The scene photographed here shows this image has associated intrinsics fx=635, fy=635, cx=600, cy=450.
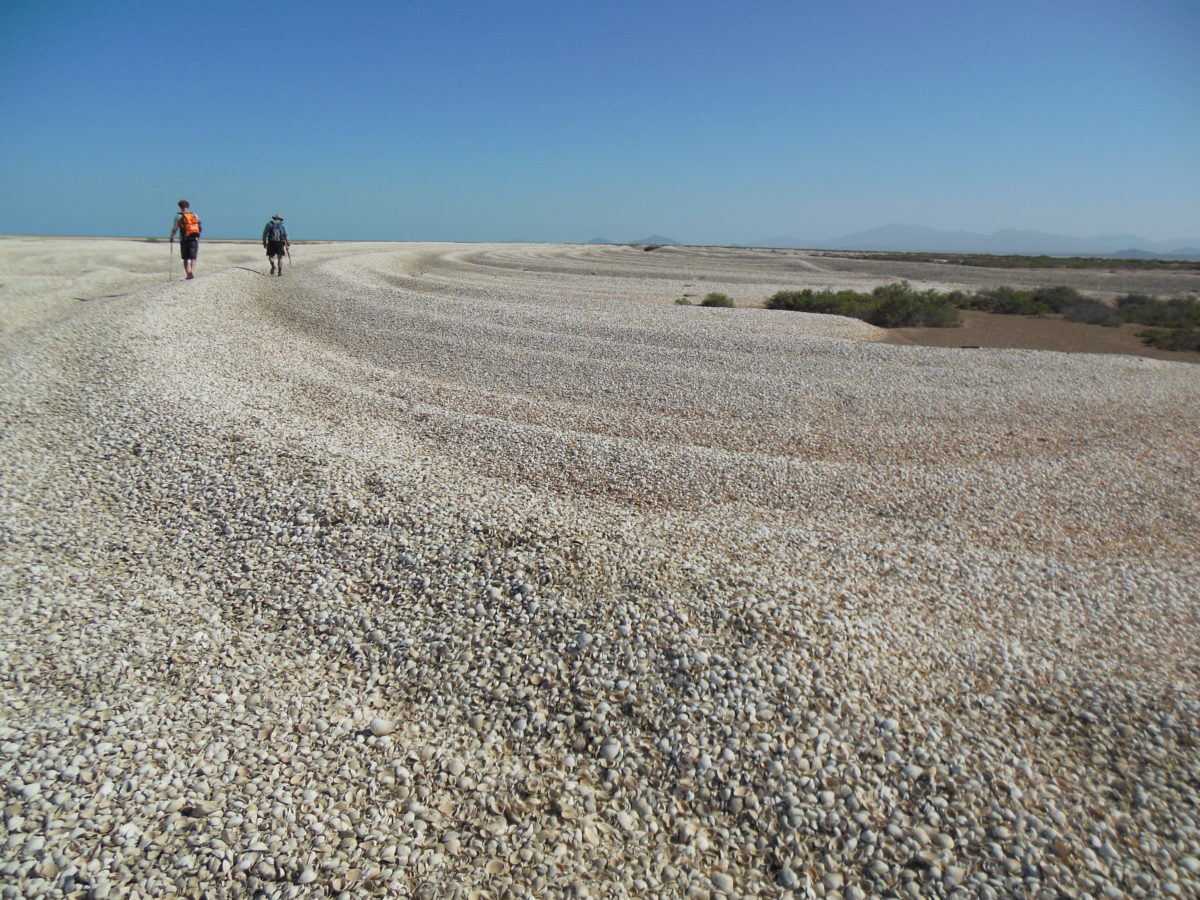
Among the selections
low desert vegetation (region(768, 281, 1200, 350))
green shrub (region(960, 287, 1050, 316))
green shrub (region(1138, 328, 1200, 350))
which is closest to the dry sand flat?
green shrub (region(1138, 328, 1200, 350))

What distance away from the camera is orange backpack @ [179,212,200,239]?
18831 mm

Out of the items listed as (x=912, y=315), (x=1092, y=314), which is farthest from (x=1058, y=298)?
(x=912, y=315)

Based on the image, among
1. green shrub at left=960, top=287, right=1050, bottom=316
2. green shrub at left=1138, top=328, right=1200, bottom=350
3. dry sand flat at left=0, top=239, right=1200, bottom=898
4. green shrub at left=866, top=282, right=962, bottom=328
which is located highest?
green shrub at left=960, top=287, right=1050, bottom=316

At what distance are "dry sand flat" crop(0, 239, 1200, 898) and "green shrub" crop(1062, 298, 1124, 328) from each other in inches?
649

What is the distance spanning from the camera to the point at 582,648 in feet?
16.6

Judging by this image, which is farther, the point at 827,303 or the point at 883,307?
the point at 827,303

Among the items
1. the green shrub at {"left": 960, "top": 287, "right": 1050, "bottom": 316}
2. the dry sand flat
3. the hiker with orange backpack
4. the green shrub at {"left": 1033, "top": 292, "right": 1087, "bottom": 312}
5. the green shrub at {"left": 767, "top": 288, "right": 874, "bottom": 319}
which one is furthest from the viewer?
the green shrub at {"left": 1033, "top": 292, "right": 1087, "bottom": 312}

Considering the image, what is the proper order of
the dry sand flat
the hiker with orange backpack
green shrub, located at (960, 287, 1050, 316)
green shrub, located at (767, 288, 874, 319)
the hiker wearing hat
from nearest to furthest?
the dry sand flat
the hiker with orange backpack
the hiker wearing hat
green shrub, located at (767, 288, 874, 319)
green shrub, located at (960, 287, 1050, 316)

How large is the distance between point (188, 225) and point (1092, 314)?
32.1 m

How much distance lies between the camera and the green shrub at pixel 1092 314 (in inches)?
952

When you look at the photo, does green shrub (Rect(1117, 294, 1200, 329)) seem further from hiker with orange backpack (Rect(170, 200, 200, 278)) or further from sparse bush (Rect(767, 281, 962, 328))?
hiker with orange backpack (Rect(170, 200, 200, 278))

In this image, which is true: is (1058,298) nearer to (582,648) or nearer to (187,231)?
(582,648)

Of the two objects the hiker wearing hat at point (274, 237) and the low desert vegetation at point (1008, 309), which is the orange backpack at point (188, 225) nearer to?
the hiker wearing hat at point (274, 237)

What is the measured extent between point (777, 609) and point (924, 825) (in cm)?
189
